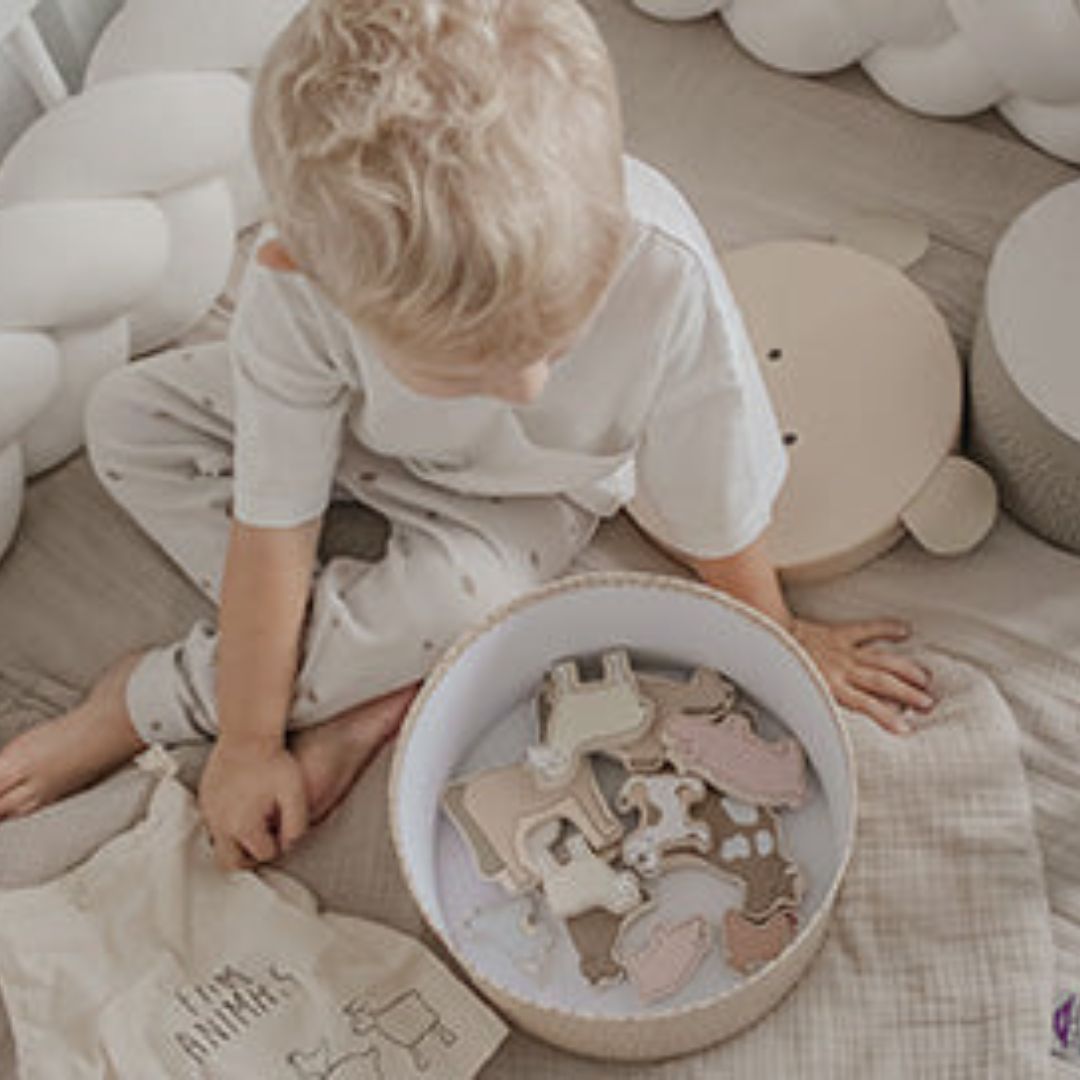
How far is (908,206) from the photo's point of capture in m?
1.30

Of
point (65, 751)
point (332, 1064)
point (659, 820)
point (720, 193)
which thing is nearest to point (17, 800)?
point (65, 751)

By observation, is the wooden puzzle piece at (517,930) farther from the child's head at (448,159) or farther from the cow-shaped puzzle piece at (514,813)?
the child's head at (448,159)

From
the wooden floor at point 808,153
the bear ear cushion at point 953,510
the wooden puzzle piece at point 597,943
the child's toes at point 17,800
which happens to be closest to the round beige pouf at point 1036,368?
the bear ear cushion at point 953,510

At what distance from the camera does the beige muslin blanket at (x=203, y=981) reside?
103 centimetres

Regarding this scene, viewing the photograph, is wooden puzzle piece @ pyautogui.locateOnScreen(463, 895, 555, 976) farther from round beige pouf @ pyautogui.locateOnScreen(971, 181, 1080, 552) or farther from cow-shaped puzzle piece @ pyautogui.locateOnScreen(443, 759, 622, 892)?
round beige pouf @ pyautogui.locateOnScreen(971, 181, 1080, 552)

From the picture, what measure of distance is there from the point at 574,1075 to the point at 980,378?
18.1 inches

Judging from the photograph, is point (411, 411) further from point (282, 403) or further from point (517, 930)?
point (517, 930)

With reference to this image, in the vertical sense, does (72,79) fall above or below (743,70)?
above

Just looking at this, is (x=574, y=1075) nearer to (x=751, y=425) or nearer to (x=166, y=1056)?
(x=166, y=1056)

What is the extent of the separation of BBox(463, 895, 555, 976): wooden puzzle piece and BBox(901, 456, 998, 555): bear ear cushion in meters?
0.32

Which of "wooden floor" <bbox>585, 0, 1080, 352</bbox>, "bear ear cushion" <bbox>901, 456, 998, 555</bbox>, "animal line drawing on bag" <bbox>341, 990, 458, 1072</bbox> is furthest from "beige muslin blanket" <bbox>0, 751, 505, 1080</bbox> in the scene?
"wooden floor" <bbox>585, 0, 1080, 352</bbox>

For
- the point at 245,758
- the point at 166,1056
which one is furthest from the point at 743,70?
the point at 166,1056

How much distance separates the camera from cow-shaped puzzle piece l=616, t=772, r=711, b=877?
1068 millimetres

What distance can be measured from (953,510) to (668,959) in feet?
1.05
